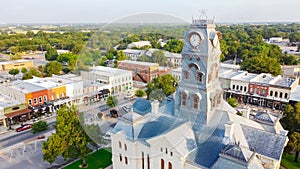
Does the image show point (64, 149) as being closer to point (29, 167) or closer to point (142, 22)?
point (29, 167)

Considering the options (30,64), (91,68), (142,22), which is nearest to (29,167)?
(91,68)

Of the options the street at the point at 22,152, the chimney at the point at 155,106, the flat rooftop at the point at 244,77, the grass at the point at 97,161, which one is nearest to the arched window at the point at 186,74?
the chimney at the point at 155,106

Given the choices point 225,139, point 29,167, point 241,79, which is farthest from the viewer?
point 241,79

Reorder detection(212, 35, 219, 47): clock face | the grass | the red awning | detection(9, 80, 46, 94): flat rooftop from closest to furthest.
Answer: detection(212, 35, 219, 47): clock face
the grass
the red awning
detection(9, 80, 46, 94): flat rooftop

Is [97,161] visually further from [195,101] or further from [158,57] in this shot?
[158,57]

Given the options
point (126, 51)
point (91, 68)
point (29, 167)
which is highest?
point (126, 51)

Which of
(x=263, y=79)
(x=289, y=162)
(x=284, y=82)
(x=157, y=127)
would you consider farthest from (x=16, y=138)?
(x=284, y=82)

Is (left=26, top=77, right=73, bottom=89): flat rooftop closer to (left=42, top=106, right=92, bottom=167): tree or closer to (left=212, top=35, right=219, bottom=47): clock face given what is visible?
(left=42, top=106, right=92, bottom=167): tree

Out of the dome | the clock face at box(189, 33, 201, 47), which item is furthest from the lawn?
the clock face at box(189, 33, 201, 47)
